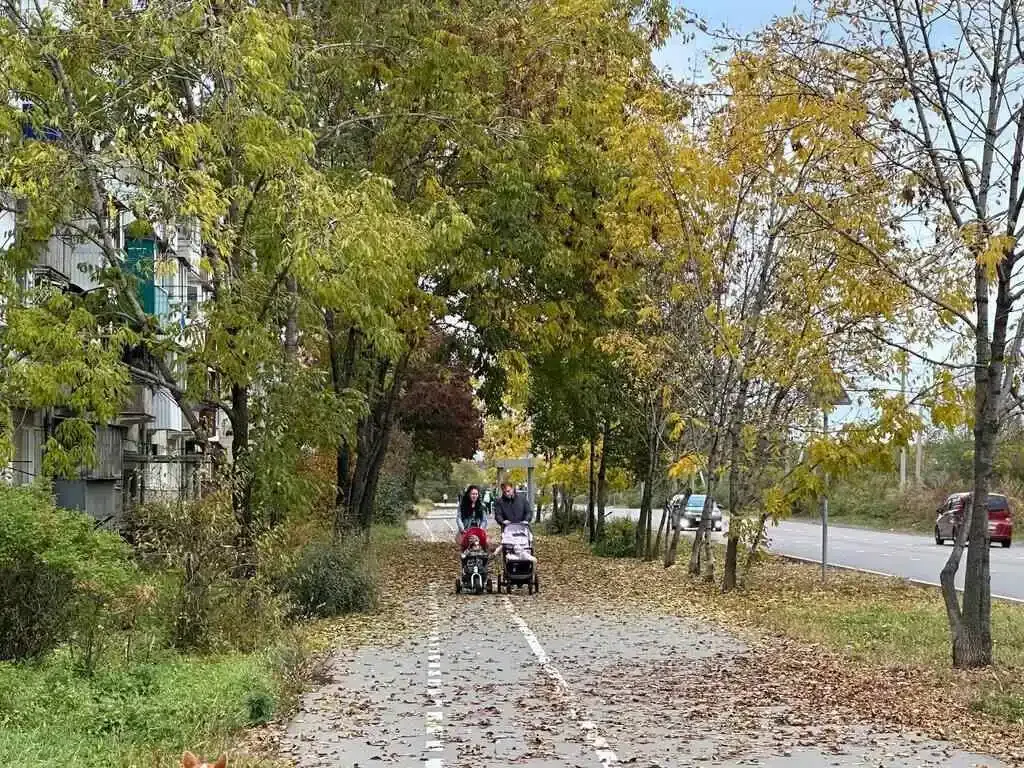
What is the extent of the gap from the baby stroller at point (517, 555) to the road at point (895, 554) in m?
7.51

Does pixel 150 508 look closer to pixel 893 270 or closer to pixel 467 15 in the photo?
pixel 893 270

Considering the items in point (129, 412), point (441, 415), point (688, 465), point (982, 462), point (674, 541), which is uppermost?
point (441, 415)

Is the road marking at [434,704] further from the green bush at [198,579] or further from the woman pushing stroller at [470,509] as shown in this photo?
the woman pushing stroller at [470,509]

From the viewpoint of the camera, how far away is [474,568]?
20438mm

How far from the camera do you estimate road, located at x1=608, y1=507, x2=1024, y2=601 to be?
24.8 metres

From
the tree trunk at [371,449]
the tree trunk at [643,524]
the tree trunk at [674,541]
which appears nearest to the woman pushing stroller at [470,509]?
the tree trunk at [371,449]

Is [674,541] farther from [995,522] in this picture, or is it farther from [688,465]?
[995,522]

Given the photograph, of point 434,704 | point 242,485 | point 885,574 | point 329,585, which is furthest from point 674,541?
point 434,704

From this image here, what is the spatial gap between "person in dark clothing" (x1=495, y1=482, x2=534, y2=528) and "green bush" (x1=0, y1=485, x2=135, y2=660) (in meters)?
9.10

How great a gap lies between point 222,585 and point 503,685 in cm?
335

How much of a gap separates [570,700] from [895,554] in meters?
25.0

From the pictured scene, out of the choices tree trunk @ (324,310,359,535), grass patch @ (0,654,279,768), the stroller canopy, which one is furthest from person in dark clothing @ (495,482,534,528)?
grass patch @ (0,654,279,768)

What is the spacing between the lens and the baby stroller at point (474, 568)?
2042 cm

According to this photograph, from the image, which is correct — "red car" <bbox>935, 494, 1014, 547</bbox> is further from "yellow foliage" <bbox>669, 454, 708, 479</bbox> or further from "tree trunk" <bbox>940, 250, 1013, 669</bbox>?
"tree trunk" <bbox>940, 250, 1013, 669</bbox>
